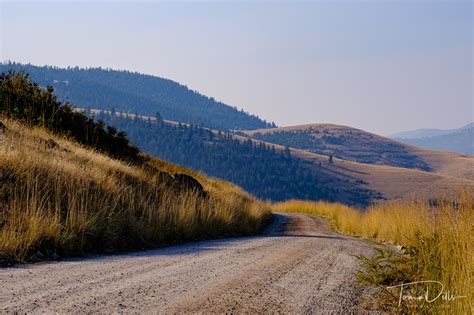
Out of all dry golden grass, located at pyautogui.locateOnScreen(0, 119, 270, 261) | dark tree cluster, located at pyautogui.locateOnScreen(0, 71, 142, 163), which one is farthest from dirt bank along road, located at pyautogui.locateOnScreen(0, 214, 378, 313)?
dark tree cluster, located at pyautogui.locateOnScreen(0, 71, 142, 163)

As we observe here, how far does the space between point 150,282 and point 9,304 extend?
1902 millimetres

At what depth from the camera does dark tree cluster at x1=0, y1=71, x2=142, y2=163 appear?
64.0 feet

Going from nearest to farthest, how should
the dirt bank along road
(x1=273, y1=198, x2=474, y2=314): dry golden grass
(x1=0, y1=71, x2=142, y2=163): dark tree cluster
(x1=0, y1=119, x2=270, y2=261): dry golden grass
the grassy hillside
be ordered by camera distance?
the dirt bank along road
(x1=273, y1=198, x2=474, y2=314): dry golden grass
(x1=0, y1=119, x2=270, y2=261): dry golden grass
the grassy hillside
(x1=0, y1=71, x2=142, y2=163): dark tree cluster

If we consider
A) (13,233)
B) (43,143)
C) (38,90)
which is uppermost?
(38,90)

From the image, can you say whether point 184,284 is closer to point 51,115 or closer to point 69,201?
point 69,201

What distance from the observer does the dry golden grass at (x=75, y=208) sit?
31.2 feet

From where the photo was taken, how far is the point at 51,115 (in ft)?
69.8

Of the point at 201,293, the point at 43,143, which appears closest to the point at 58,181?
the point at 43,143

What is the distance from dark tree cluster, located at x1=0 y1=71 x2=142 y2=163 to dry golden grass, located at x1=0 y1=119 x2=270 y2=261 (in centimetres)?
289

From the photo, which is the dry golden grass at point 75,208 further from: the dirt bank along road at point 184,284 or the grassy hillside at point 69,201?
the dirt bank along road at point 184,284

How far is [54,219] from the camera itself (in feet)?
32.8

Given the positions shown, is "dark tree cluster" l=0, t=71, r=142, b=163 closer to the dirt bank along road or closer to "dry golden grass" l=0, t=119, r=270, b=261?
"dry golden grass" l=0, t=119, r=270, b=261

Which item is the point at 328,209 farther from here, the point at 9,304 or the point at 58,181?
the point at 9,304

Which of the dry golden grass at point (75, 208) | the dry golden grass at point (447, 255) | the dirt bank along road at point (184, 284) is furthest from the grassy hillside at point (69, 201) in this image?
the dry golden grass at point (447, 255)
